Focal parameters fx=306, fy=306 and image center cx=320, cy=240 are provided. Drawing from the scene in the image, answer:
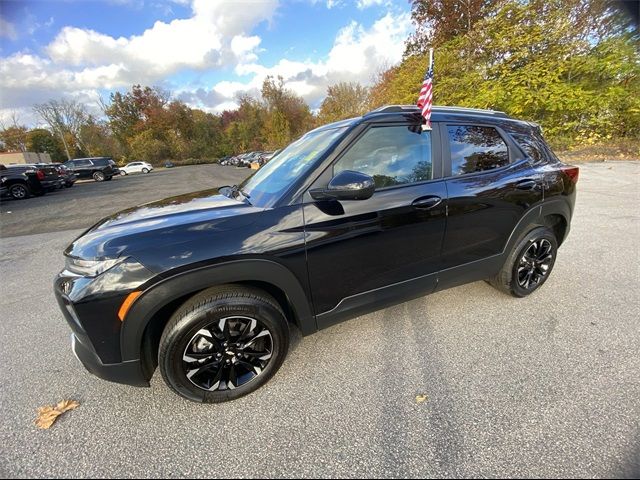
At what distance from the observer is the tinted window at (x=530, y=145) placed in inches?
113

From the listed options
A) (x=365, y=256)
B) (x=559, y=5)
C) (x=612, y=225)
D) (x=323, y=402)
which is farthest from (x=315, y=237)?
(x=559, y=5)

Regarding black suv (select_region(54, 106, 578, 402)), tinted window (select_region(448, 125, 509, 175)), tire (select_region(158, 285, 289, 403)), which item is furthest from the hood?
tinted window (select_region(448, 125, 509, 175))

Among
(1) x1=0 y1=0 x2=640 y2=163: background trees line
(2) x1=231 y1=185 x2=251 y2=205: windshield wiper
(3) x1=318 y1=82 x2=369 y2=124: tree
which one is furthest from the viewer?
(3) x1=318 y1=82 x2=369 y2=124: tree

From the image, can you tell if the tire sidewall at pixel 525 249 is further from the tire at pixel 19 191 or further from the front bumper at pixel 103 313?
the tire at pixel 19 191

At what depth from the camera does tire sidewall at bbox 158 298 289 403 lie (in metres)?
1.86

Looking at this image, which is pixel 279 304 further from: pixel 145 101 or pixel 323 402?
pixel 145 101

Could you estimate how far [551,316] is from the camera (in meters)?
2.76

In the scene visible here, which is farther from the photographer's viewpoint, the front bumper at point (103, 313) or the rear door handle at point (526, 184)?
the rear door handle at point (526, 184)

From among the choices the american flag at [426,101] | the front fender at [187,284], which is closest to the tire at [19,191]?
the front fender at [187,284]

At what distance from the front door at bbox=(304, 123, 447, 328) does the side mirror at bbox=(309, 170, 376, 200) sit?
112 millimetres

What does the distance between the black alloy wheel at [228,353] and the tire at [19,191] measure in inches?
691

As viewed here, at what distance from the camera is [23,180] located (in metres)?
13.7

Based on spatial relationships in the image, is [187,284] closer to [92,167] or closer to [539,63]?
[539,63]

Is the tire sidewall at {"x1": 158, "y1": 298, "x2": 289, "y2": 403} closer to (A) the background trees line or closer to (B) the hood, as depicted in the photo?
(B) the hood
